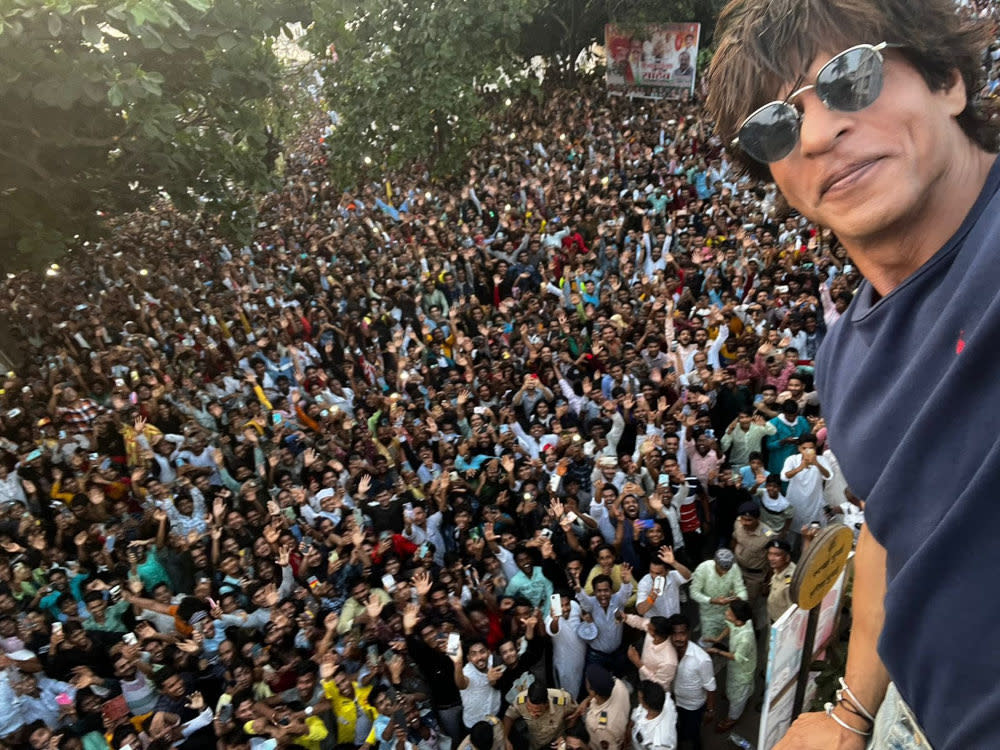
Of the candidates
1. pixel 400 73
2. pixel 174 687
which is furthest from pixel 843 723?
pixel 400 73

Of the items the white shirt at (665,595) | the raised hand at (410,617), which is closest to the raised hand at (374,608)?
the raised hand at (410,617)

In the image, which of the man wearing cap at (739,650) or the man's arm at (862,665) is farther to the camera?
the man wearing cap at (739,650)

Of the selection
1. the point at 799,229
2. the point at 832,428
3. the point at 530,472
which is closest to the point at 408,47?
the point at 799,229

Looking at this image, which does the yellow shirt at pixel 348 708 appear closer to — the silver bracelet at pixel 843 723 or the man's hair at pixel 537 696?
the man's hair at pixel 537 696

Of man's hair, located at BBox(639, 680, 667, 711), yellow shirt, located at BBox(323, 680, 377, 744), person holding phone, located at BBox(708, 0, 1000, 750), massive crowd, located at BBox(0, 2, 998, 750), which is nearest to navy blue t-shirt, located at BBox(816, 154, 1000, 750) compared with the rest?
person holding phone, located at BBox(708, 0, 1000, 750)

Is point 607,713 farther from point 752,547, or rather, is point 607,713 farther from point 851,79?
point 851,79

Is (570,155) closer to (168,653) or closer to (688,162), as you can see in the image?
(688,162)

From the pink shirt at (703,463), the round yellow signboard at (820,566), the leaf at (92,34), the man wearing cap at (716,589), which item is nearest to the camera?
the round yellow signboard at (820,566)
